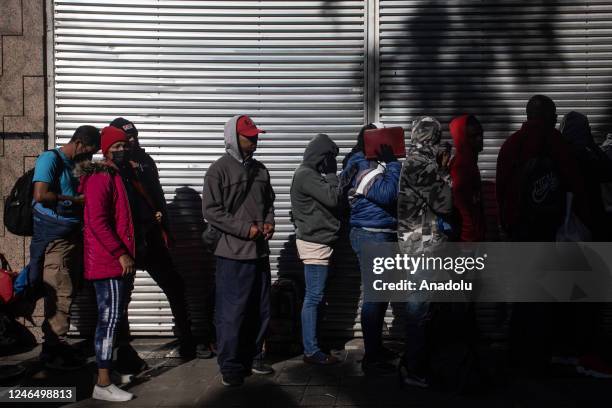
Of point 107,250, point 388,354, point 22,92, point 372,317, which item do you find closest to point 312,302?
point 372,317

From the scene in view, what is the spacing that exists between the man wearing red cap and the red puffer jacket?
0.69 meters

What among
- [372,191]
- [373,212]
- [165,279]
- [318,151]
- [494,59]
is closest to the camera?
[372,191]

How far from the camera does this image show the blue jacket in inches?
275

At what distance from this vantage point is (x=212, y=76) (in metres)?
8.38

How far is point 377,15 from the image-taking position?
8.32 m

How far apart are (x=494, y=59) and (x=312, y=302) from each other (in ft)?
9.98

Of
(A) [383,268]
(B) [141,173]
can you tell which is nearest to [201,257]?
(B) [141,173]

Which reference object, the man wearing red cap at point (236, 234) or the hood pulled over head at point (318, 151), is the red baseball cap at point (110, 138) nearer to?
the man wearing red cap at point (236, 234)

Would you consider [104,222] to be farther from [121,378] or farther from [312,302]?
[312,302]

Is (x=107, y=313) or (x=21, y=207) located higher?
(x=21, y=207)

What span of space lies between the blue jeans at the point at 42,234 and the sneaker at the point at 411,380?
3104 mm

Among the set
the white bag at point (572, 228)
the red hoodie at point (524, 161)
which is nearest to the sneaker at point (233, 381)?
the red hoodie at point (524, 161)

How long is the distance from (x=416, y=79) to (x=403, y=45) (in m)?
0.36

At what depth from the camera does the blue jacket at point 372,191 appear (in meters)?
6.99
